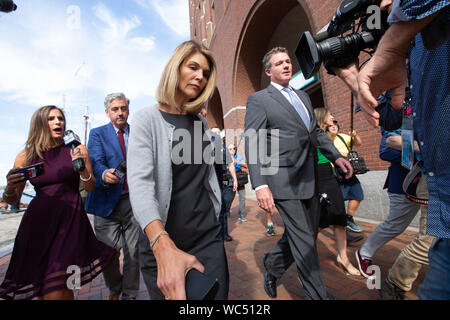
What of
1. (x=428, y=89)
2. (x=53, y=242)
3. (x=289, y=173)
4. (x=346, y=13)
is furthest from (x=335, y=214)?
(x=53, y=242)

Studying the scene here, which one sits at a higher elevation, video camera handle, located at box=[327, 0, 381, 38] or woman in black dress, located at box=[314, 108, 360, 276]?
video camera handle, located at box=[327, 0, 381, 38]

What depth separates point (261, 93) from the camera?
2.30 m

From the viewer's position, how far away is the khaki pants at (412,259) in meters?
1.74

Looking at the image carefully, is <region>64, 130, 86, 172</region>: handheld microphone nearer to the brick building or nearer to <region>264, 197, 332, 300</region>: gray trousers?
<region>264, 197, 332, 300</region>: gray trousers

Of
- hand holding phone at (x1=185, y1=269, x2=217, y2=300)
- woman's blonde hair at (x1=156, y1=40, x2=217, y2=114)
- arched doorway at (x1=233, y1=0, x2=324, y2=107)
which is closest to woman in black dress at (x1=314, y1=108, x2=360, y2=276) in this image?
woman's blonde hair at (x1=156, y1=40, x2=217, y2=114)

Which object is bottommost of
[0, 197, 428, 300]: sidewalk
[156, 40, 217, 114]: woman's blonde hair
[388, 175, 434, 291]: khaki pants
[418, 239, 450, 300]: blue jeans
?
[0, 197, 428, 300]: sidewalk

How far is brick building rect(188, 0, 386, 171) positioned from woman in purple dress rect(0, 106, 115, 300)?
18.0ft

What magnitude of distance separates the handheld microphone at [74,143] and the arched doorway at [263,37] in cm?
872

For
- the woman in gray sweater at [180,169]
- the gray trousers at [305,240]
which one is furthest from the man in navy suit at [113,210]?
the gray trousers at [305,240]

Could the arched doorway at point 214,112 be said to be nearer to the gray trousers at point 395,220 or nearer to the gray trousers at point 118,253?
the gray trousers at point 118,253

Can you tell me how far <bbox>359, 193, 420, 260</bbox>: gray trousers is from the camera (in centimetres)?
224

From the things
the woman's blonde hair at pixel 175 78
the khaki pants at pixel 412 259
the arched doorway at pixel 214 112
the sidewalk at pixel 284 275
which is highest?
the arched doorway at pixel 214 112
